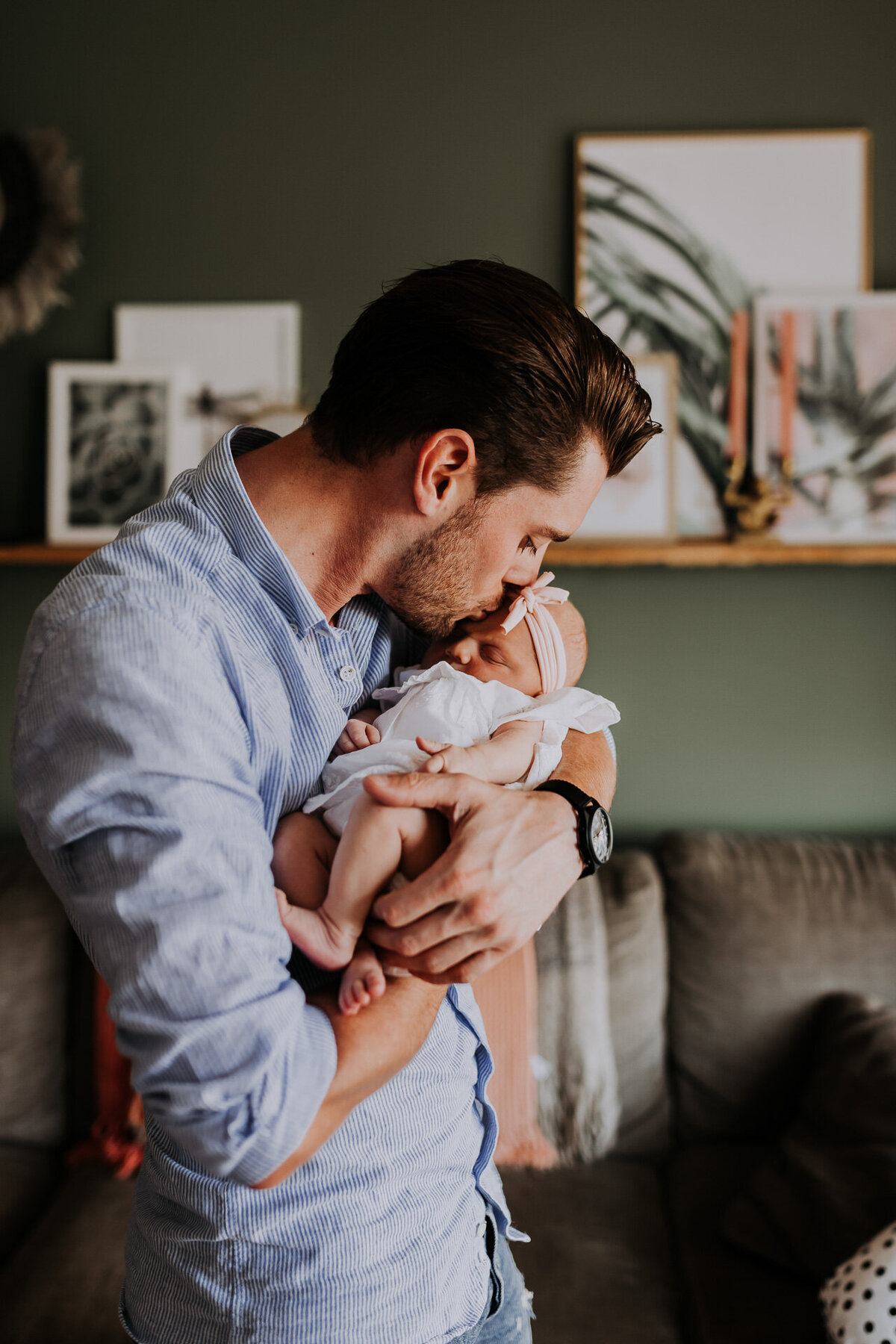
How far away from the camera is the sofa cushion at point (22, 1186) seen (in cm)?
186

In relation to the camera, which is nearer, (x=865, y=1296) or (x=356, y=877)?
(x=356, y=877)

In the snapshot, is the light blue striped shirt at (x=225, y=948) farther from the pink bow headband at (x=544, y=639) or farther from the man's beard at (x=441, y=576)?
the pink bow headband at (x=544, y=639)

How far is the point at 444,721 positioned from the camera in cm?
114

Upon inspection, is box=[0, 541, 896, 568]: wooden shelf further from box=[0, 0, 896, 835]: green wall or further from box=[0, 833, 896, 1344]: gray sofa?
box=[0, 833, 896, 1344]: gray sofa

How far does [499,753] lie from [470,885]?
29cm

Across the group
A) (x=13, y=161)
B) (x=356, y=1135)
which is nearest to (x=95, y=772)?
(x=356, y=1135)

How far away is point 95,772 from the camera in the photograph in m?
0.69

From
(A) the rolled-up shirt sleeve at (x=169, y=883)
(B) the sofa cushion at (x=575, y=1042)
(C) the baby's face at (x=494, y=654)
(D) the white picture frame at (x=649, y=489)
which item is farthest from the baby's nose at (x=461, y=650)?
(D) the white picture frame at (x=649, y=489)

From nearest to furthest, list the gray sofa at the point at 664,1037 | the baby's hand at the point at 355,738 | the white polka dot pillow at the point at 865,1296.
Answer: the baby's hand at the point at 355,738
the white polka dot pillow at the point at 865,1296
the gray sofa at the point at 664,1037

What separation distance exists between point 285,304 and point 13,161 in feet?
2.42

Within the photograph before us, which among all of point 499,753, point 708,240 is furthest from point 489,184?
point 499,753

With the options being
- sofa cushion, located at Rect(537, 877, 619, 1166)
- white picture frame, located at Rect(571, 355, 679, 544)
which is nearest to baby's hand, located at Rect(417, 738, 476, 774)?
sofa cushion, located at Rect(537, 877, 619, 1166)

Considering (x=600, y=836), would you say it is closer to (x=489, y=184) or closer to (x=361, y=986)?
(x=361, y=986)

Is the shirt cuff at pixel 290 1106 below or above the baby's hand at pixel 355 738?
below
